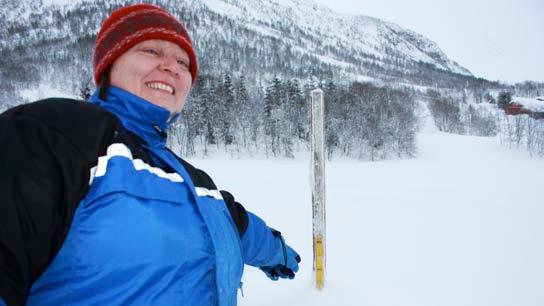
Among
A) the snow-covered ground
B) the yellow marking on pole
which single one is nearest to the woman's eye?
the yellow marking on pole

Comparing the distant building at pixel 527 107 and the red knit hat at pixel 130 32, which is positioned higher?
the distant building at pixel 527 107

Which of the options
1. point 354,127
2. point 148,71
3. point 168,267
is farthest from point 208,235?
point 354,127

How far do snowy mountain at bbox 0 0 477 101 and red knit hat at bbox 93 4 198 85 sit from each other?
51.9m

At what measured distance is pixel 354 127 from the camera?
35.6 m

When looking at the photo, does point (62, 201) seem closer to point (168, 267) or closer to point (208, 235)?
point (168, 267)

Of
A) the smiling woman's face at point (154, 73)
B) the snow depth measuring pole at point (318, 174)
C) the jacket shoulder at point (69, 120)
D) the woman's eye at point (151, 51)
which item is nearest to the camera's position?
the jacket shoulder at point (69, 120)

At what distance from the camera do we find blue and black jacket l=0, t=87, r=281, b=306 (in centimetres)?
82

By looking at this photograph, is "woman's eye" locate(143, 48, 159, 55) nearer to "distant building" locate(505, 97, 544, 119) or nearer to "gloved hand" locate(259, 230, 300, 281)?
"gloved hand" locate(259, 230, 300, 281)

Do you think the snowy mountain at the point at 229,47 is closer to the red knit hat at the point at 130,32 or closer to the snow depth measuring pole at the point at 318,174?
the snow depth measuring pole at the point at 318,174

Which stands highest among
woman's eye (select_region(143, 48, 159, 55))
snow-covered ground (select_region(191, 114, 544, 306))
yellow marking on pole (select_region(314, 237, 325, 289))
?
woman's eye (select_region(143, 48, 159, 55))

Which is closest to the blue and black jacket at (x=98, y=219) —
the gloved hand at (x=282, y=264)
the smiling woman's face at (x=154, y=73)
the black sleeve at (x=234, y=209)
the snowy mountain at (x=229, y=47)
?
the smiling woman's face at (x=154, y=73)

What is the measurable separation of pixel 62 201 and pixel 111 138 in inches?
10.3

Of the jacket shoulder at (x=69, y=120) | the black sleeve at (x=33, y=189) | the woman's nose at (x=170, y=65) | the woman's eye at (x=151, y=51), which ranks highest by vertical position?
the woman's eye at (x=151, y=51)

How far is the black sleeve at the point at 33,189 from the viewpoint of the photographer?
2.58ft
